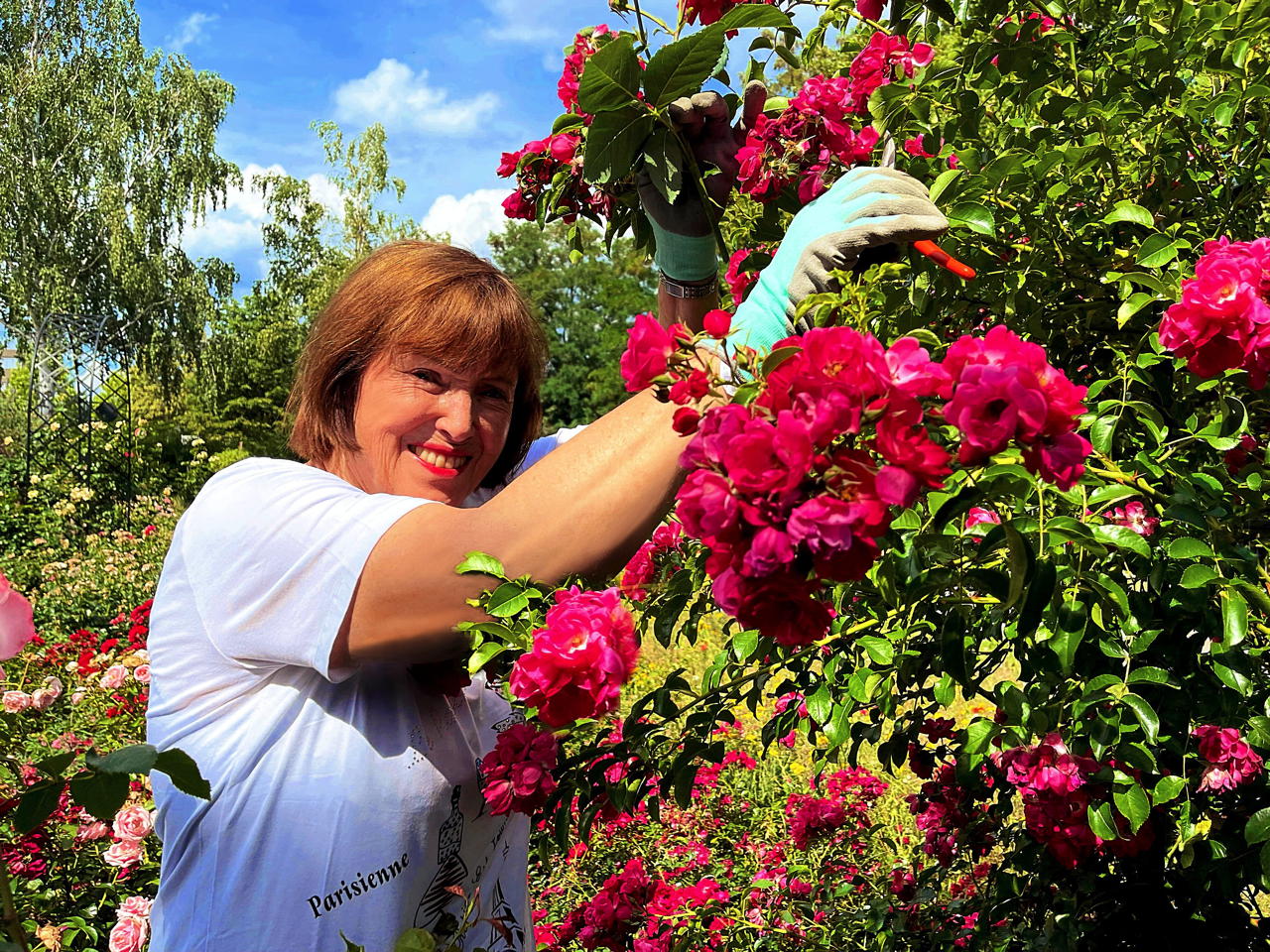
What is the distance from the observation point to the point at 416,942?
33.8 inches

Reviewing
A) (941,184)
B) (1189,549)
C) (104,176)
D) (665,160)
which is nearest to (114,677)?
(665,160)

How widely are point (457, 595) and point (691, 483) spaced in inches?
19.6

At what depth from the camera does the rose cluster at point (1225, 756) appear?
56.9 inches

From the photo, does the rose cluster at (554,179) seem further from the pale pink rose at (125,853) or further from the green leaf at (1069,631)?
the pale pink rose at (125,853)

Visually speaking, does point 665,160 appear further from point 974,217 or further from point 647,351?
point 647,351

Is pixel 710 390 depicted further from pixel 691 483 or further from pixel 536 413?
pixel 536 413

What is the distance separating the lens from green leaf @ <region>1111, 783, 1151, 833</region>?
1343 millimetres

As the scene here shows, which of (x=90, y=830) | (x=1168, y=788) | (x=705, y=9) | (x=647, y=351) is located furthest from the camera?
(x=90, y=830)

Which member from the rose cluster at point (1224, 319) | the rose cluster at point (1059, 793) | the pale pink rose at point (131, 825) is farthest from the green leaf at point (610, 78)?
the pale pink rose at point (131, 825)

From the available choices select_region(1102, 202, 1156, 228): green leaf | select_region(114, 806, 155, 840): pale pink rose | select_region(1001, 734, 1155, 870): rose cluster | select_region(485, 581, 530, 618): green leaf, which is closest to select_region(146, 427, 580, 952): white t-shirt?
select_region(485, 581, 530, 618): green leaf

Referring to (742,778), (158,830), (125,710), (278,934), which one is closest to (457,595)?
(278,934)

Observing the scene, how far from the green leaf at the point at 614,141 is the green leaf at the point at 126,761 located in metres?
0.80

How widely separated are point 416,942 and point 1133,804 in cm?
98

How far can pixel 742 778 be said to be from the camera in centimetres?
441
